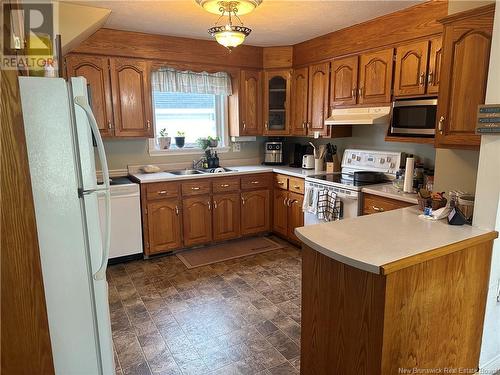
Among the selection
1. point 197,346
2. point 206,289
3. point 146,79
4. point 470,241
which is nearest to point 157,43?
point 146,79

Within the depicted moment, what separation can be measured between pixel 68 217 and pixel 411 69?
2.79 metres

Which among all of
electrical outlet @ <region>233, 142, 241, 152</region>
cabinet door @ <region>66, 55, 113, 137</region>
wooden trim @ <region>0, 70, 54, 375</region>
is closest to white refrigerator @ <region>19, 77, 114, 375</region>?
wooden trim @ <region>0, 70, 54, 375</region>

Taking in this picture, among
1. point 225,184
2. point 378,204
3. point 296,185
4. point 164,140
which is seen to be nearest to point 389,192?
point 378,204

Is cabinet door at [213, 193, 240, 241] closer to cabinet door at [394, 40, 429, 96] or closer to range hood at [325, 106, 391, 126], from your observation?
range hood at [325, 106, 391, 126]

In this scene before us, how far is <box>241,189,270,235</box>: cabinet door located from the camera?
13.8 ft

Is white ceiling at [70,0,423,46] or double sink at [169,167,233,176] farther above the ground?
white ceiling at [70,0,423,46]

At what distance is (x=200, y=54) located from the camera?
3.93 m

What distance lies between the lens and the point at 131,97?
3.65 meters

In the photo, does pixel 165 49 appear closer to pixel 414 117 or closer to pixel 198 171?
pixel 198 171

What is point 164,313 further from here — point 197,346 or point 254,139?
point 254,139

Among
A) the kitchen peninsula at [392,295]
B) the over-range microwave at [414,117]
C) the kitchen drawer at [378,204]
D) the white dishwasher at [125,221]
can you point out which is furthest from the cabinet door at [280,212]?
the kitchen peninsula at [392,295]

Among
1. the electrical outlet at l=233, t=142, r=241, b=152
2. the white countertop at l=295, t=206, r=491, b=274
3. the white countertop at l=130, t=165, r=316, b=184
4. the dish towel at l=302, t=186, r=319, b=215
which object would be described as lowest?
the dish towel at l=302, t=186, r=319, b=215

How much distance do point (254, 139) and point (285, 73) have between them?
1.00m

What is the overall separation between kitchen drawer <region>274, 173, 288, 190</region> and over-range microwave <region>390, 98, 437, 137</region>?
4.60ft
